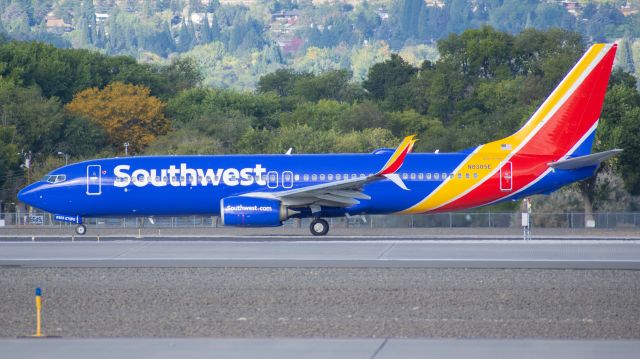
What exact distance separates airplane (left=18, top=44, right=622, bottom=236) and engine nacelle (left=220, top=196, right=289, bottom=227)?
3.3 inches

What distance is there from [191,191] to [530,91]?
2734 inches

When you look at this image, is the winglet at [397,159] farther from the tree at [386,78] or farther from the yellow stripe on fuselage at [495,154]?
the tree at [386,78]

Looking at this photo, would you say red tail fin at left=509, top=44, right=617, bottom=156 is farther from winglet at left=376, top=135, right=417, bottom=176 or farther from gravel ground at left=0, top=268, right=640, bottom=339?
gravel ground at left=0, top=268, right=640, bottom=339

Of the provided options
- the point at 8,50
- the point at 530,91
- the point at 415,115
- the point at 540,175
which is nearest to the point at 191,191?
the point at 540,175

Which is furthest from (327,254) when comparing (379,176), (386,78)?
(386,78)

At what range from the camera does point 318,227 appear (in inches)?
1655

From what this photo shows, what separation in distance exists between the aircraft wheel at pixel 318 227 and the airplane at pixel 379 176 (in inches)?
1.4

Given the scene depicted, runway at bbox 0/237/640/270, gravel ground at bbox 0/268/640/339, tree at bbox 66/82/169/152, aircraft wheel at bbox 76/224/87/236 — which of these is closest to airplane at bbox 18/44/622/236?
aircraft wheel at bbox 76/224/87/236

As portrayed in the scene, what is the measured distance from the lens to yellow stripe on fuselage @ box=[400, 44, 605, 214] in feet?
134

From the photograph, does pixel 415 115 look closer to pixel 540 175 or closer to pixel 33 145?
pixel 33 145

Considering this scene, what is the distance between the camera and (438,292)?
24.0m

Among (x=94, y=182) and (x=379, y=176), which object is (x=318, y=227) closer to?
(x=379, y=176)

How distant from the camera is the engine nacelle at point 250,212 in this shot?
130ft

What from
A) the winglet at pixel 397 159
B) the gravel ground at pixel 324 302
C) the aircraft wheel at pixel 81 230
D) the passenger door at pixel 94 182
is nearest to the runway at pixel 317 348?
the gravel ground at pixel 324 302
